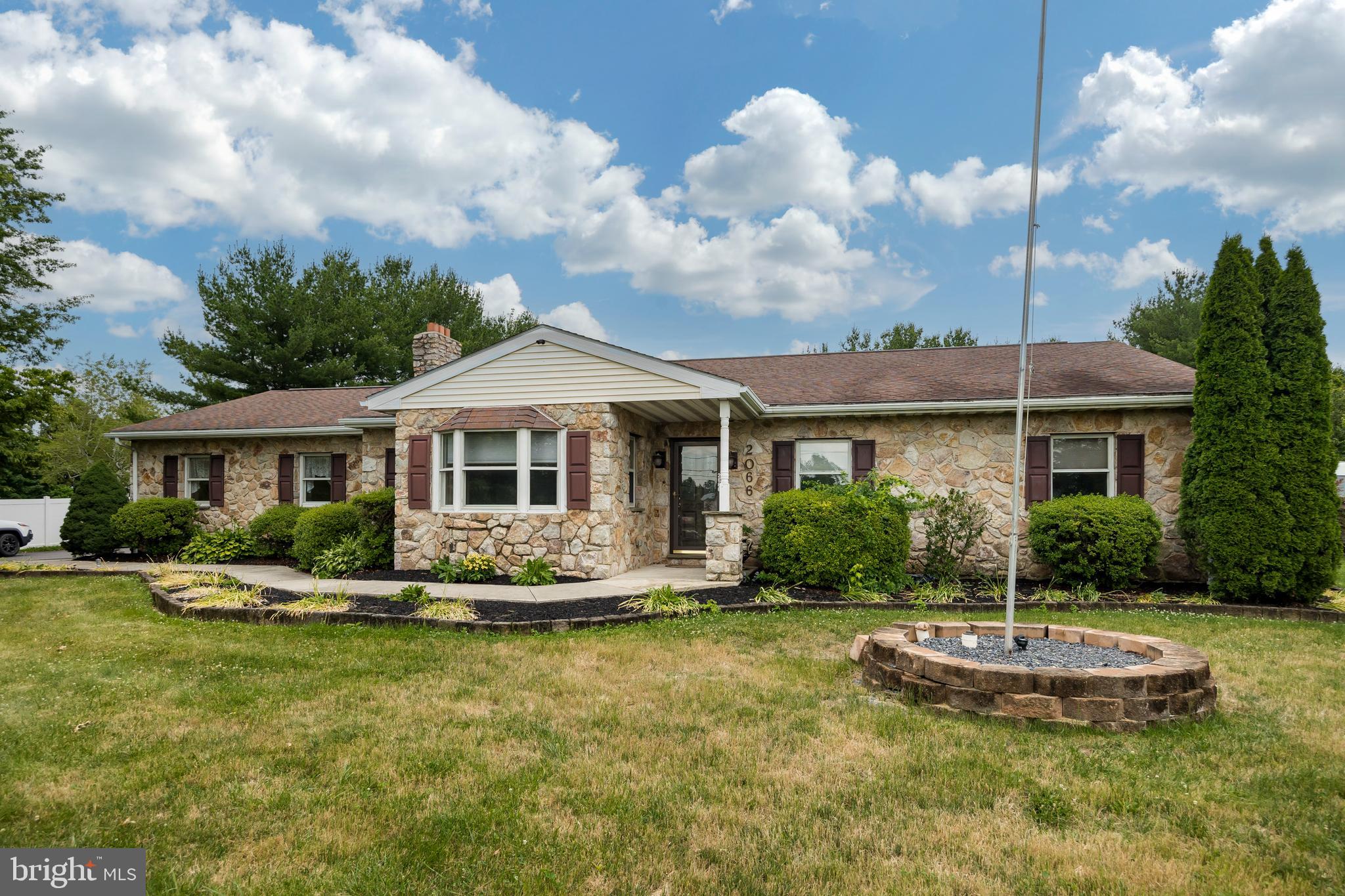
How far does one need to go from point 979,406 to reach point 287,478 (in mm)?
12763

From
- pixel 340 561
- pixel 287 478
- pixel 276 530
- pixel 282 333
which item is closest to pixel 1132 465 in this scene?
pixel 340 561

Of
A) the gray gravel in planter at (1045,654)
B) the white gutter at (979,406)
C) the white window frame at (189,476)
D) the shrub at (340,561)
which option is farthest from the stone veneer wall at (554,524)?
the white window frame at (189,476)

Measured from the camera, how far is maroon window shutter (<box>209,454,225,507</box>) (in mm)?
14352

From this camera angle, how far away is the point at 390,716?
4328 millimetres

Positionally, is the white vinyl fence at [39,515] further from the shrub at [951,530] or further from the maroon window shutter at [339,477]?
the shrub at [951,530]

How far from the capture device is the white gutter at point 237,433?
1330 cm

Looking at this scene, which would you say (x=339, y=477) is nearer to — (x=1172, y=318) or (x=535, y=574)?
(x=535, y=574)

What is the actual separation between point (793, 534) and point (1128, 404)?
5051 millimetres

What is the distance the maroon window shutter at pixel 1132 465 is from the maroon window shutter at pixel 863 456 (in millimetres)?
3376

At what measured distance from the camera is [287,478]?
13961mm

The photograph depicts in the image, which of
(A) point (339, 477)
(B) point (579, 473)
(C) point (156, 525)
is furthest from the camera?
(A) point (339, 477)

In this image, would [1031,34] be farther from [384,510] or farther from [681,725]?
[384,510]

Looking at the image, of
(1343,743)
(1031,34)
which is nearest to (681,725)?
(1343,743)
